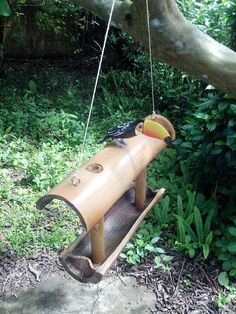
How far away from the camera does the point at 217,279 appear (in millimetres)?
2713

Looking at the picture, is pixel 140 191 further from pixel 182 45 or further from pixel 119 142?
pixel 182 45

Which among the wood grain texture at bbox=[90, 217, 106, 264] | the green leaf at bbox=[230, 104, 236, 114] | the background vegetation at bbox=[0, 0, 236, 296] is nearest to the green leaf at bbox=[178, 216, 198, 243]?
the background vegetation at bbox=[0, 0, 236, 296]

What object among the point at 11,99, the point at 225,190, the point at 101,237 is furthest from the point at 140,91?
the point at 101,237

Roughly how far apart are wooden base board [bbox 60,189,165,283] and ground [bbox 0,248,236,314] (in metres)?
0.96

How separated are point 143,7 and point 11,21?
434 centimetres

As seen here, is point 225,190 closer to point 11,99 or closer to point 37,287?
point 37,287

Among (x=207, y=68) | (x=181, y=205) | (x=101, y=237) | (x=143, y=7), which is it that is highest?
(x=143, y=7)

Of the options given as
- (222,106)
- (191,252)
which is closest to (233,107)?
(222,106)

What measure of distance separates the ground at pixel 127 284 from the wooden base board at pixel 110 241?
3.16 feet

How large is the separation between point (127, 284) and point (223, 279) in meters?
0.62

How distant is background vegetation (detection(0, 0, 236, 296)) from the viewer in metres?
2.89

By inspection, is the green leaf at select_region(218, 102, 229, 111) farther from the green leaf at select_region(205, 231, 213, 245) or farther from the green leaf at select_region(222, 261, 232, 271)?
the green leaf at select_region(222, 261, 232, 271)

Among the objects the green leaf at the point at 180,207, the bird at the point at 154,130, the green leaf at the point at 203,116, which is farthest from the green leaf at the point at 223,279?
the bird at the point at 154,130

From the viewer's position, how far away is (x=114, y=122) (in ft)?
14.5
